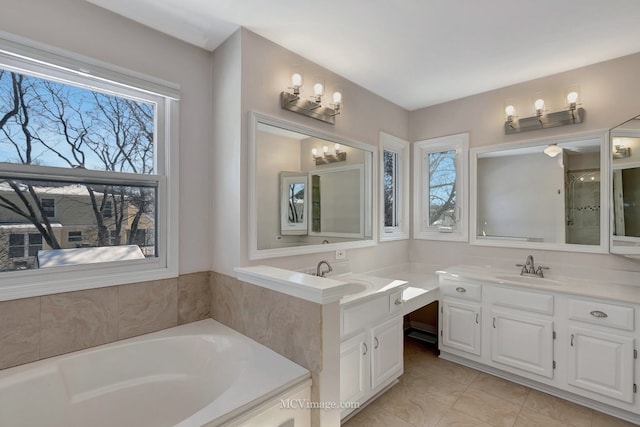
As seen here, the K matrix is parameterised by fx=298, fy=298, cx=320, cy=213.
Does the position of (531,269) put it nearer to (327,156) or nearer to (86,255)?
(327,156)

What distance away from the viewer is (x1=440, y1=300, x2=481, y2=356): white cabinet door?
101 inches

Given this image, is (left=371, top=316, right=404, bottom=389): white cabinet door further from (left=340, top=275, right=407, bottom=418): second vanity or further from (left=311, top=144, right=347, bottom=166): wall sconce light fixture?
(left=311, top=144, right=347, bottom=166): wall sconce light fixture

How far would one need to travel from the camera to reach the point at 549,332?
2225 millimetres

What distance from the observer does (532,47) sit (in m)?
2.15

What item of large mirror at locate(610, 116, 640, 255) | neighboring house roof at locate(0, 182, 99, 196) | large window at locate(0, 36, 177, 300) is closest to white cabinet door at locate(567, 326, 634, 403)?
large mirror at locate(610, 116, 640, 255)

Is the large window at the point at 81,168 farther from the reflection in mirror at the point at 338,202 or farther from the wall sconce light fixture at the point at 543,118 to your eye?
the wall sconce light fixture at the point at 543,118

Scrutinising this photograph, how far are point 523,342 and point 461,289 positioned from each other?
570mm

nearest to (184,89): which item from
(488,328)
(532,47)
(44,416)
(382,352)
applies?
(44,416)

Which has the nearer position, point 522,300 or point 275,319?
point 275,319

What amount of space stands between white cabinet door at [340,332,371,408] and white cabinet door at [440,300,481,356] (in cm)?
110

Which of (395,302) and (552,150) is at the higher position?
(552,150)

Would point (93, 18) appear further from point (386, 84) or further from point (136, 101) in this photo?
point (386, 84)

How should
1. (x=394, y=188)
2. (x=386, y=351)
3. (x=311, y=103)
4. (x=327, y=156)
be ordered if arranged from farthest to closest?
(x=394, y=188)
(x=327, y=156)
(x=311, y=103)
(x=386, y=351)

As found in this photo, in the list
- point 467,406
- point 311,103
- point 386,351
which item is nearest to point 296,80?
point 311,103
